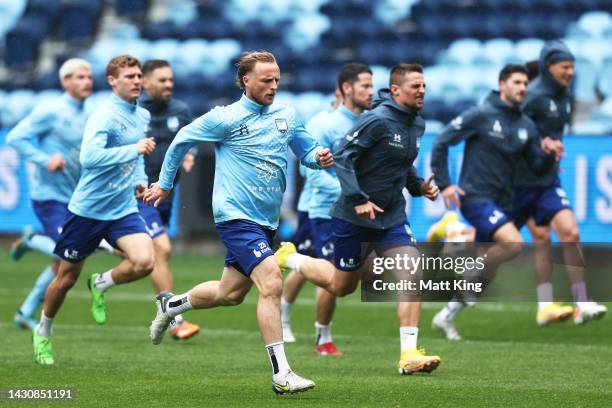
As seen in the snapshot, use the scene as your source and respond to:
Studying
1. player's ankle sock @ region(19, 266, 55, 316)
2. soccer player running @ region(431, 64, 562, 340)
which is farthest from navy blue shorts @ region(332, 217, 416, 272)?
player's ankle sock @ region(19, 266, 55, 316)

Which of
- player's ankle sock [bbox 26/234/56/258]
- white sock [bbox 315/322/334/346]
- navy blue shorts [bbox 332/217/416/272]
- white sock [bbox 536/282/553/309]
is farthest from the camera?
player's ankle sock [bbox 26/234/56/258]

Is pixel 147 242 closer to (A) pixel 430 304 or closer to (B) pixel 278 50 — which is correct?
(A) pixel 430 304

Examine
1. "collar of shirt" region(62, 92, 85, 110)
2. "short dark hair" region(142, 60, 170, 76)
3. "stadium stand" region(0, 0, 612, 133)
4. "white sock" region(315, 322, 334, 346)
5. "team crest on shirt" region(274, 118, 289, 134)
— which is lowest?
"white sock" region(315, 322, 334, 346)

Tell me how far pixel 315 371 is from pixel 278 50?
15413 mm

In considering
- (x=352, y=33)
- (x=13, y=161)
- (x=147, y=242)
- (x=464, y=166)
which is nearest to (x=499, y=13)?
(x=352, y=33)

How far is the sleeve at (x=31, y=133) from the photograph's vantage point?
13.1m

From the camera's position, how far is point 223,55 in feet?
84.7

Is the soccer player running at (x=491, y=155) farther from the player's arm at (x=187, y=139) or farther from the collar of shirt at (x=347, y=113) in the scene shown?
the player's arm at (x=187, y=139)

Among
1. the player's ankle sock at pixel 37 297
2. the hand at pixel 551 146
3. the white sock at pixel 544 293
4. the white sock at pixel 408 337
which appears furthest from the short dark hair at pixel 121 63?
the white sock at pixel 544 293

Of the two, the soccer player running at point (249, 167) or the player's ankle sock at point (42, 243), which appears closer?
the soccer player running at point (249, 167)

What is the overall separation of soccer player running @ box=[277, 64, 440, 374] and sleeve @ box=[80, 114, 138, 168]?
1.68 metres

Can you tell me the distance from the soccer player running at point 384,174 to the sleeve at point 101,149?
1.68m

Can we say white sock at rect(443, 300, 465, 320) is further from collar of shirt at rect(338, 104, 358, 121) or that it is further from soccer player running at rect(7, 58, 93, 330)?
soccer player running at rect(7, 58, 93, 330)

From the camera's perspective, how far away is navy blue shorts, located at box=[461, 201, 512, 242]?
512 inches
